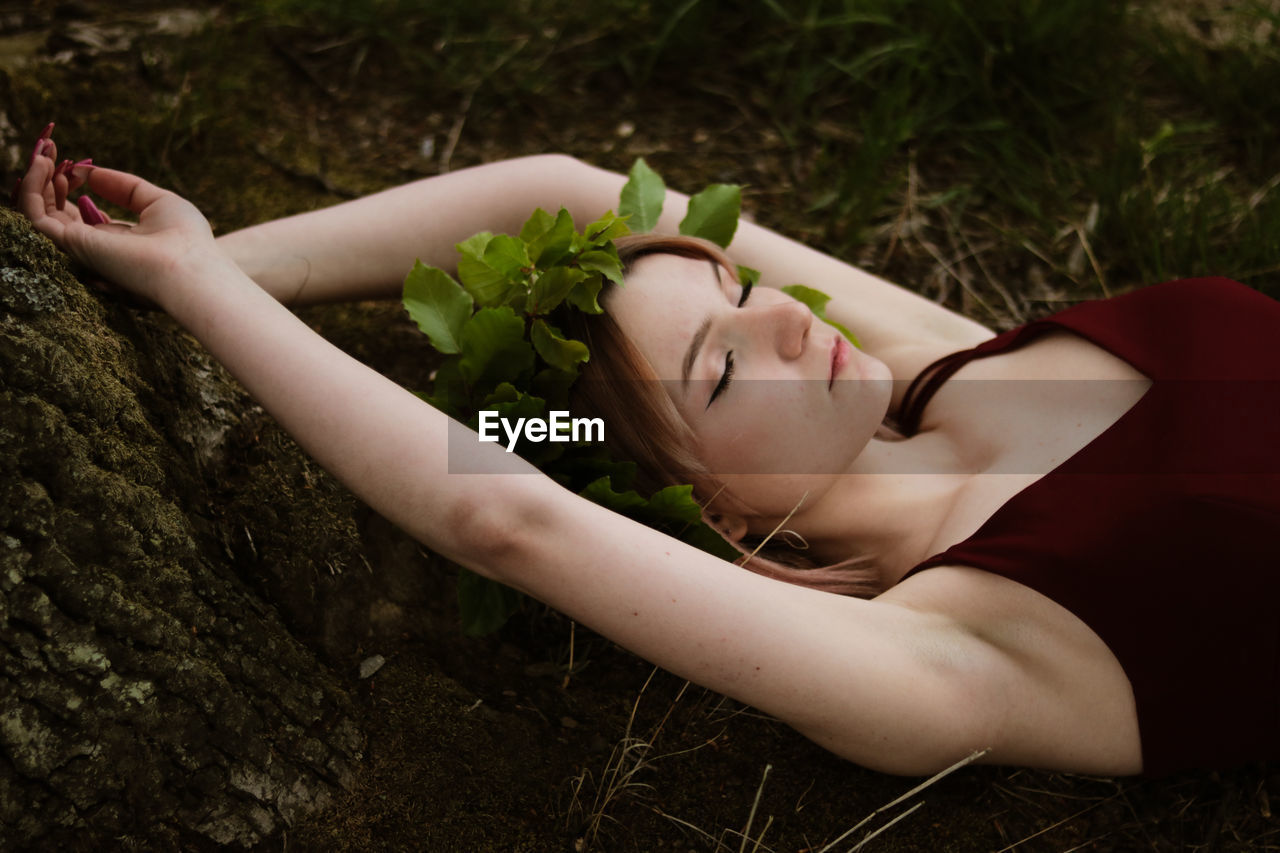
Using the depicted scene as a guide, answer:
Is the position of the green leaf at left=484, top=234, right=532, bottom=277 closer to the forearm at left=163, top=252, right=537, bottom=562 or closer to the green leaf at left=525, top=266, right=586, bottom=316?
the green leaf at left=525, top=266, right=586, bottom=316

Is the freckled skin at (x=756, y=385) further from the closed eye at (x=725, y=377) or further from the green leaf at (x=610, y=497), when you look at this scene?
the green leaf at (x=610, y=497)

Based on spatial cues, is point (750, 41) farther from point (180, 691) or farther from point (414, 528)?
point (180, 691)

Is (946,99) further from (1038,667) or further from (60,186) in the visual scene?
(60,186)

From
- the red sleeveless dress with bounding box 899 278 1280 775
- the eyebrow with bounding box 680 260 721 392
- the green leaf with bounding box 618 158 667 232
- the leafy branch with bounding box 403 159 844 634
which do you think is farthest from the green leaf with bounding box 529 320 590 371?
the red sleeveless dress with bounding box 899 278 1280 775

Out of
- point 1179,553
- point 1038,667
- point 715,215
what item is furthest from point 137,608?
point 1179,553

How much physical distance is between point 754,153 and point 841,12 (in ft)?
2.07

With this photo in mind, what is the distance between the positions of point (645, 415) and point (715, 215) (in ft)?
1.97

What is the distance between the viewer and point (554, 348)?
Result: 1977 mm

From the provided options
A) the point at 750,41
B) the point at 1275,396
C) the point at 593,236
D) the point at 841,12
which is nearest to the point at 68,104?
the point at 593,236

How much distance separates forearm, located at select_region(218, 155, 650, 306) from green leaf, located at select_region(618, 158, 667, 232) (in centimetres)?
17

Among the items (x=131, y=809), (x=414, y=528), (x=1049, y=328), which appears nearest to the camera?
(x=131, y=809)

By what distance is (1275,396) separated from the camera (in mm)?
2025

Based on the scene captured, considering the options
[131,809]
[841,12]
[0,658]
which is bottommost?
[131,809]

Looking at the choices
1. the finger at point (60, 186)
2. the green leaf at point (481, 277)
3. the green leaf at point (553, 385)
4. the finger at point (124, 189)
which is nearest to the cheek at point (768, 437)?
the green leaf at point (553, 385)
